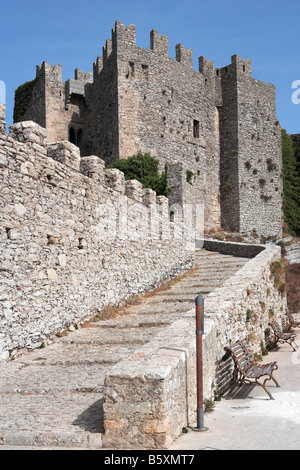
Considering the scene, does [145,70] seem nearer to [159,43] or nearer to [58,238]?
[159,43]

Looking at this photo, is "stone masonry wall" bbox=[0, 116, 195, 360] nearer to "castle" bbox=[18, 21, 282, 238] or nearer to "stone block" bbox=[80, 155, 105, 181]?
"stone block" bbox=[80, 155, 105, 181]

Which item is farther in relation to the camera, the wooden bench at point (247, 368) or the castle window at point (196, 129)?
the castle window at point (196, 129)

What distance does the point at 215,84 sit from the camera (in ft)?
106

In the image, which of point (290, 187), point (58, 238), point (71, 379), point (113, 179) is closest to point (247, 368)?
point (71, 379)

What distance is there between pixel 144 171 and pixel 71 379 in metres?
18.8

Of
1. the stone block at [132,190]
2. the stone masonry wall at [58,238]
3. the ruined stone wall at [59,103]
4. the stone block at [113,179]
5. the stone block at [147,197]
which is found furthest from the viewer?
→ the ruined stone wall at [59,103]

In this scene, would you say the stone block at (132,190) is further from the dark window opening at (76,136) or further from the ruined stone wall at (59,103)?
the dark window opening at (76,136)

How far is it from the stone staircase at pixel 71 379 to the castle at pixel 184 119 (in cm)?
1506

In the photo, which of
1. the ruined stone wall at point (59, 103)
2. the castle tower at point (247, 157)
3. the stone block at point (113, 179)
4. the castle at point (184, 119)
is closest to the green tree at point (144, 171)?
the castle at point (184, 119)

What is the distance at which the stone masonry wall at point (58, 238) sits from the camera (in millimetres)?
6852

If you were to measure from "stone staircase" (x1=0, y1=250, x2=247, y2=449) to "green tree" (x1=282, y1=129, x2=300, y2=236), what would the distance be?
25648 mm

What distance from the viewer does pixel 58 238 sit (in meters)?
8.15

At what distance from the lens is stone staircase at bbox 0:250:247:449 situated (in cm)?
419

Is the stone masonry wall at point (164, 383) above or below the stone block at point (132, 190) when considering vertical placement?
below
